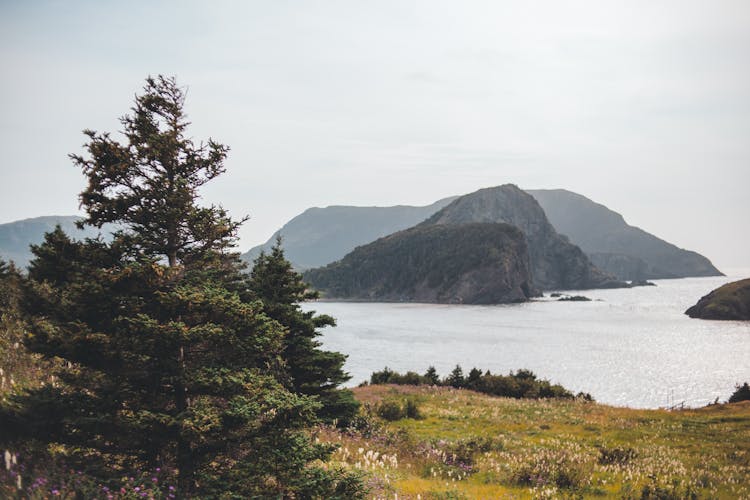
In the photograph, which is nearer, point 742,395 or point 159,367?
point 159,367

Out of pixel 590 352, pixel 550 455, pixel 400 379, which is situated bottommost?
pixel 590 352

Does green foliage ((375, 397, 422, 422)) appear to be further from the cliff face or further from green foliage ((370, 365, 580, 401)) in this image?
the cliff face

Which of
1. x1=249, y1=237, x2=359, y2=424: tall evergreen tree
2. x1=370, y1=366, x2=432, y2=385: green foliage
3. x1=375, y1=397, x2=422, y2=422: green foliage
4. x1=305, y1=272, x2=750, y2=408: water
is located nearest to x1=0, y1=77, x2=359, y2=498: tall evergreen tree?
x1=249, y1=237, x2=359, y2=424: tall evergreen tree

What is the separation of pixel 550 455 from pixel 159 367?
12414 mm

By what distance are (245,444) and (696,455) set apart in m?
17.0

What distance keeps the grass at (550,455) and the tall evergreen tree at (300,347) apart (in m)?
1.38

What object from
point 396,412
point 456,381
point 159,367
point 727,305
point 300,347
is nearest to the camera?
point 159,367

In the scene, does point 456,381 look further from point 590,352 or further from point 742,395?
point 590,352

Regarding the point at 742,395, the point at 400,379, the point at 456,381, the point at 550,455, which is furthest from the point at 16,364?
the point at 742,395

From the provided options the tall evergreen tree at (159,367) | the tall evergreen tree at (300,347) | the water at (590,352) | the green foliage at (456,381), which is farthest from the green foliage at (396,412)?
the water at (590,352)

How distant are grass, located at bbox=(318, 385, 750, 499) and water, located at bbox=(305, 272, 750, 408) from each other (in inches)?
807

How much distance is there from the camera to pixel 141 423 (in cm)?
641

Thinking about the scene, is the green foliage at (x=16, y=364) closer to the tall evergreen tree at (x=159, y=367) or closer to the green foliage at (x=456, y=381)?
the tall evergreen tree at (x=159, y=367)

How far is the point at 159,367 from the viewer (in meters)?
6.86
